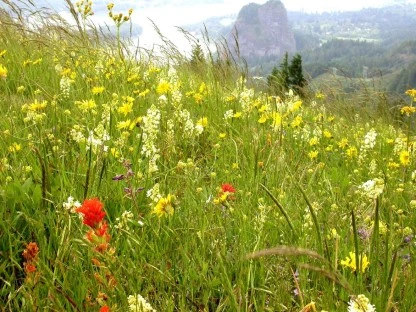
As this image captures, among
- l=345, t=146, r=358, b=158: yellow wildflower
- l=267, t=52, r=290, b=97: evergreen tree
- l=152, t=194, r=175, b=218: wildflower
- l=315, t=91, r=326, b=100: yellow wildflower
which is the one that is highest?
l=152, t=194, r=175, b=218: wildflower

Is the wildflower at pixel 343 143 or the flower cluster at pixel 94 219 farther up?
the flower cluster at pixel 94 219

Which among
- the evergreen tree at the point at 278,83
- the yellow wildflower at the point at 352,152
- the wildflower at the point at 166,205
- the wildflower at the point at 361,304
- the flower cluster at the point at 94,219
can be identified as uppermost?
the flower cluster at the point at 94,219

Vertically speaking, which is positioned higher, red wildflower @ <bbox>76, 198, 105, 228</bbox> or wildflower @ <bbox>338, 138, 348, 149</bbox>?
red wildflower @ <bbox>76, 198, 105, 228</bbox>

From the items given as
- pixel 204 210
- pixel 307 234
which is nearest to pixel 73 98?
pixel 204 210

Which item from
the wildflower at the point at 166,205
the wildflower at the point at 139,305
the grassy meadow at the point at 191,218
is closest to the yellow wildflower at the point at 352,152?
the grassy meadow at the point at 191,218

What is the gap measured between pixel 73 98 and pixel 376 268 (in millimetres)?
2500

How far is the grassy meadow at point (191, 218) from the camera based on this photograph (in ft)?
3.84

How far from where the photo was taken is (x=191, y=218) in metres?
1.51

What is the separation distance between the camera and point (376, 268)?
57.5 inches

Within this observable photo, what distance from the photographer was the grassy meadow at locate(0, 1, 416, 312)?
117 cm

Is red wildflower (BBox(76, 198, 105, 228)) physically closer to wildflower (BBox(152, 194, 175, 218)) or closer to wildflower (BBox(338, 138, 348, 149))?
wildflower (BBox(152, 194, 175, 218))

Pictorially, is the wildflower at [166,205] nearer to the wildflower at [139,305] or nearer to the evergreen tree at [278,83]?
the wildflower at [139,305]

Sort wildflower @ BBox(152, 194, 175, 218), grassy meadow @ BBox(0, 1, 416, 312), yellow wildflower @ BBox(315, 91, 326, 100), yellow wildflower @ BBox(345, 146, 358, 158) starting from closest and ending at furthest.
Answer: grassy meadow @ BBox(0, 1, 416, 312) < wildflower @ BBox(152, 194, 175, 218) < yellow wildflower @ BBox(345, 146, 358, 158) < yellow wildflower @ BBox(315, 91, 326, 100)

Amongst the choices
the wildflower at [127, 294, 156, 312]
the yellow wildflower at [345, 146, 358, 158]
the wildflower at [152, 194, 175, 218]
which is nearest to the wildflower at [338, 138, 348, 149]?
the yellow wildflower at [345, 146, 358, 158]
